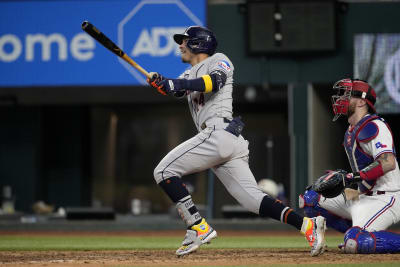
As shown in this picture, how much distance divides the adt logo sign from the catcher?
28.2ft

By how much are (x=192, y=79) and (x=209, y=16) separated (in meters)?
9.35

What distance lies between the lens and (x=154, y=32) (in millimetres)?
15359

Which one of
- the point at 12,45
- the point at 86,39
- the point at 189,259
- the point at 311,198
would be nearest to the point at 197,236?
the point at 189,259

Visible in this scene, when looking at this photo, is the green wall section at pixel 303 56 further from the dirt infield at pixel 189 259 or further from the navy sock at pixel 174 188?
the navy sock at pixel 174 188

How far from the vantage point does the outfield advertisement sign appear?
15.3m

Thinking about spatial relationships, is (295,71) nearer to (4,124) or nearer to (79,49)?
(79,49)

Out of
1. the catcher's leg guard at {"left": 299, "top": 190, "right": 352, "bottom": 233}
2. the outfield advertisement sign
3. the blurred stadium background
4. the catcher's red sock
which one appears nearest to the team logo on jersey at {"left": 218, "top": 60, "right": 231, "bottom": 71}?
the catcher's red sock

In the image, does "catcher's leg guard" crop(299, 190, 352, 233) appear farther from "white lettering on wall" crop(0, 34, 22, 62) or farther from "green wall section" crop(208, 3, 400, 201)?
"white lettering on wall" crop(0, 34, 22, 62)

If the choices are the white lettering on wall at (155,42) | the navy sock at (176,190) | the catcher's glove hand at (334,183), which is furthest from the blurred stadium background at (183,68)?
the navy sock at (176,190)

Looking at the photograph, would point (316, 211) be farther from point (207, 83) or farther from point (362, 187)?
point (207, 83)

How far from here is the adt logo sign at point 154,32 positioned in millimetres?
15266

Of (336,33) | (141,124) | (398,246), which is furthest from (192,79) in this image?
(141,124)

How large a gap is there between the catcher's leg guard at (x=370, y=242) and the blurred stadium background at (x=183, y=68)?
7326mm

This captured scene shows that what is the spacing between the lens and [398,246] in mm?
6535
